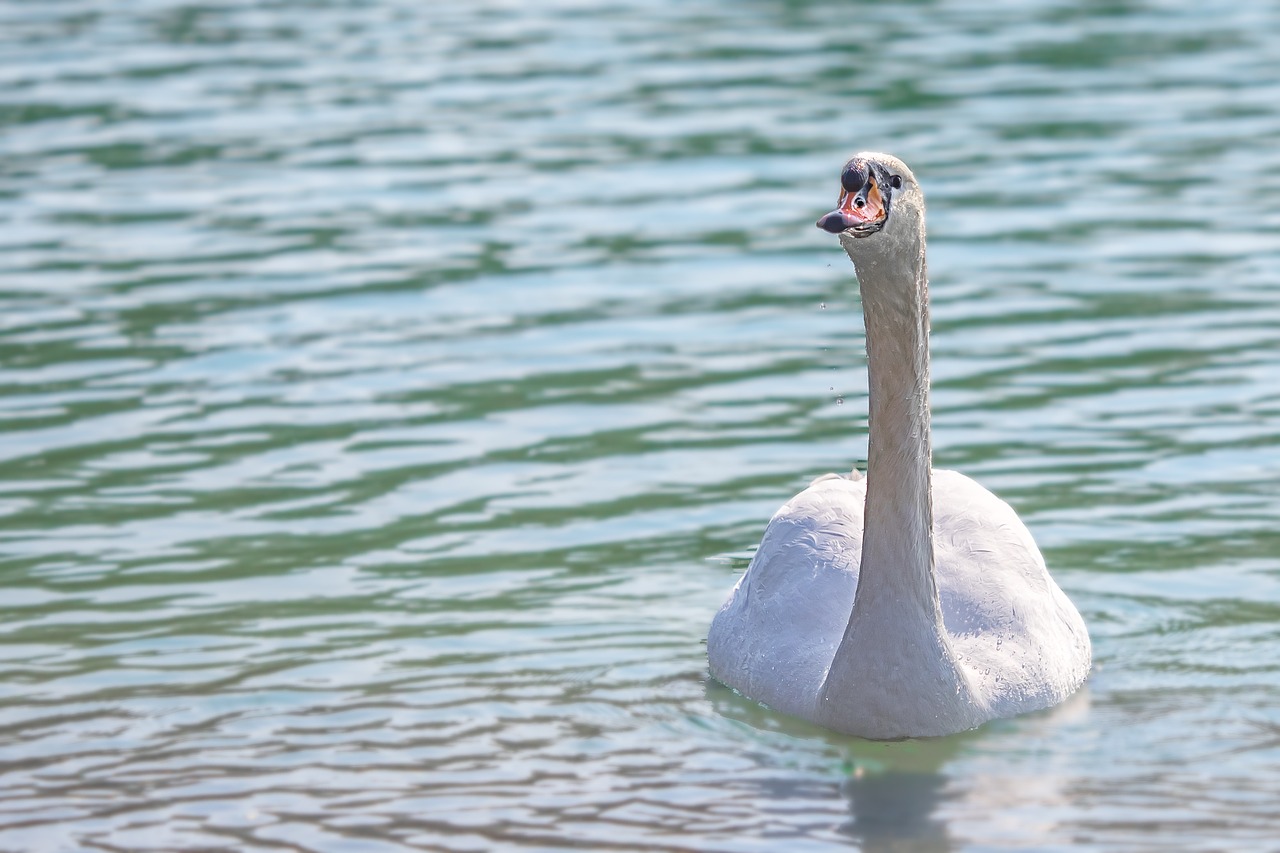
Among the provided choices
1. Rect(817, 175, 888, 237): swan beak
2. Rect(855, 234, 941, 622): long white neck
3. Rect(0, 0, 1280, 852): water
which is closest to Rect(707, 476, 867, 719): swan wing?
Rect(0, 0, 1280, 852): water

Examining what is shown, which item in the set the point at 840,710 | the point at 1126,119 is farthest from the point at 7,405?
the point at 1126,119

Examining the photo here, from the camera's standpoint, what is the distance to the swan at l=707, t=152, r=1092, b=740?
7.62 meters

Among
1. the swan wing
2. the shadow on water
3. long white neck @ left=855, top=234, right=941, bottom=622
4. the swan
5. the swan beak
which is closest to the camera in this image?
the swan beak

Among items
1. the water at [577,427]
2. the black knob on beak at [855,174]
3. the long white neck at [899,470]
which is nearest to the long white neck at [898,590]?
the long white neck at [899,470]

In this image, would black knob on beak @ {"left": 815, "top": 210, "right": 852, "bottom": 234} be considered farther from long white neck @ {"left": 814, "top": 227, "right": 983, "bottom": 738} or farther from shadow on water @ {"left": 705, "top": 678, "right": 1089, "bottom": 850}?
shadow on water @ {"left": 705, "top": 678, "right": 1089, "bottom": 850}

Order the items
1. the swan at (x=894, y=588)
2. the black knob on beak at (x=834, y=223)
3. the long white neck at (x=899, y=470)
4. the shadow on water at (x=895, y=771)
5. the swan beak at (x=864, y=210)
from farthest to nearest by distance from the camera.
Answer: the long white neck at (x=899, y=470)
the swan at (x=894, y=588)
the shadow on water at (x=895, y=771)
the swan beak at (x=864, y=210)
the black knob on beak at (x=834, y=223)

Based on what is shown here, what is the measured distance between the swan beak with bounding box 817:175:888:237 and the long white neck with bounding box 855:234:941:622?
1.61ft

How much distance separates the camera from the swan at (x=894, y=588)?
25.0 ft

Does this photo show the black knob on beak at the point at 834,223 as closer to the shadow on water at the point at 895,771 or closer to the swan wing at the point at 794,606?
the swan wing at the point at 794,606

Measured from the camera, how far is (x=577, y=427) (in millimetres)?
12609

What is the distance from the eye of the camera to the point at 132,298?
15.6 m

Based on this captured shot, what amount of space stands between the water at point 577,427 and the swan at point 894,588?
19cm

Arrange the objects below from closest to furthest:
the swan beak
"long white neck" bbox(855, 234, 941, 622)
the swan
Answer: the swan beak, the swan, "long white neck" bbox(855, 234, 941, 622)

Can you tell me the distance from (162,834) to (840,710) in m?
2.54
